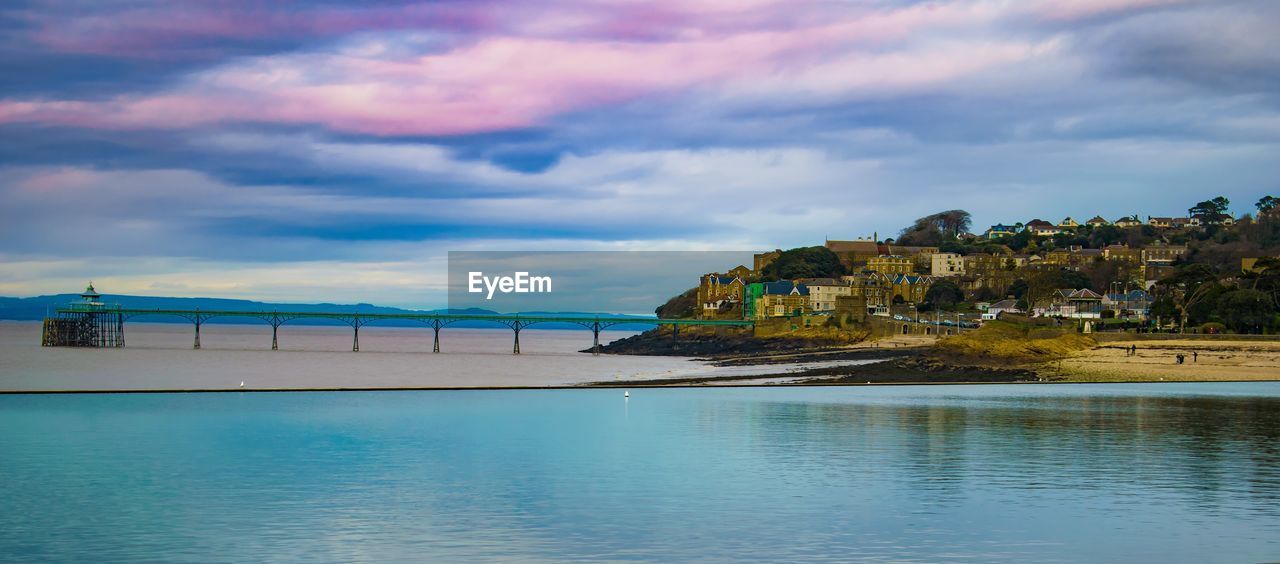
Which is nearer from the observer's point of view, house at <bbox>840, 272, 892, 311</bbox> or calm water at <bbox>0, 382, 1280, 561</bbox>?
calm water at <bbox>0, 382, 1280, 561</bbox>

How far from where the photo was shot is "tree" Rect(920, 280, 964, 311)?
413 feet

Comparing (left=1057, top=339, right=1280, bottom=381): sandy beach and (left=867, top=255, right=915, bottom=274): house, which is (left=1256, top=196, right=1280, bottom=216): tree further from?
(left=1057, top=339, right=1280, bottom=381): sandy beach

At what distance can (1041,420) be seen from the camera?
118 ft

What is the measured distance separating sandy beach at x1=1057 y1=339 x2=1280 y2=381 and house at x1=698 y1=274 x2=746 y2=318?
237ft

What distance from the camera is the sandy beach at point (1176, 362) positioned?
62156 mm

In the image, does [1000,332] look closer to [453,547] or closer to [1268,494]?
[1268,494]

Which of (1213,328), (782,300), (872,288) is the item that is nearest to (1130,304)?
(1213,328)

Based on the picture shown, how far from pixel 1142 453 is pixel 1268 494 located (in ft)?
22.0

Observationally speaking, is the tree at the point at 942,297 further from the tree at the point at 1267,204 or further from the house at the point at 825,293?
the tree at the point at 1267,204

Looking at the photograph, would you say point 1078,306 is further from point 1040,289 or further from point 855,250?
point 855,250

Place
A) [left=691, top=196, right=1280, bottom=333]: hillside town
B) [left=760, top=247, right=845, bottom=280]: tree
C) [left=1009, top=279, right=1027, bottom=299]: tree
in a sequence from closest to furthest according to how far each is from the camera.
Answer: [left=691, top=196, right=1280, bottom=333]: hillside town, [left=1009, top=279, right=1027, bottom=299]: tree, [left=760, top=247, right=845, bottom=280]: tree

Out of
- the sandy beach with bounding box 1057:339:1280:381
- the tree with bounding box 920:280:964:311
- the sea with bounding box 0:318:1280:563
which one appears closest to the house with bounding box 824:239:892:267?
the tree with bounding box 920:280:964:311

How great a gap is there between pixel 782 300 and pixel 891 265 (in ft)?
111

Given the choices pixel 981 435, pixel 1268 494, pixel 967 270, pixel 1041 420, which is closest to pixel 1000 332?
pixel 1041 420
